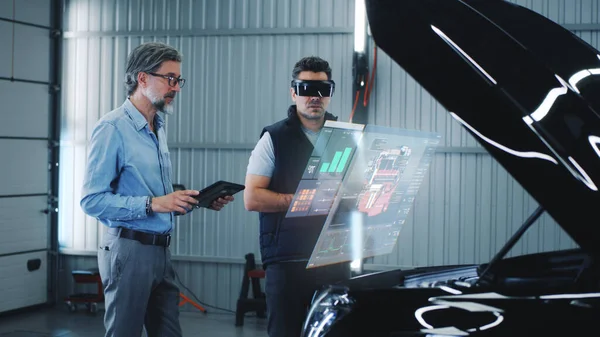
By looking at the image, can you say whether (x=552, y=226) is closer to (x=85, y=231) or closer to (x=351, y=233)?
(x=351, y=233)

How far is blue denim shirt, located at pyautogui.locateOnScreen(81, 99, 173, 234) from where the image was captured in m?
3.06

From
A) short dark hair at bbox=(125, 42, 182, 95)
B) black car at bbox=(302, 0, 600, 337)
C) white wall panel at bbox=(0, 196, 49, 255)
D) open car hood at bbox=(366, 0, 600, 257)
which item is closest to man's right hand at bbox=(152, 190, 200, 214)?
short dark hair at bbox=(125, 42, 182, 95)

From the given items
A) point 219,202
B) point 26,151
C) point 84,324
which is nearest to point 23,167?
point 26,151

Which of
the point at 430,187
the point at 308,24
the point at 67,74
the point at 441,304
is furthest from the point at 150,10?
the point at 441,304

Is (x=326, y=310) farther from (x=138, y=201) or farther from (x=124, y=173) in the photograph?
(x=124, y=173)

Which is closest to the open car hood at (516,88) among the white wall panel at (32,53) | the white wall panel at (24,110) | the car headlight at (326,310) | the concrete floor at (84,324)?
the car headlight at (326,310)

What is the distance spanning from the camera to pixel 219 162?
791 centimetres

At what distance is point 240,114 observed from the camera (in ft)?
25.8

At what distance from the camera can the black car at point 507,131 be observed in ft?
6.53

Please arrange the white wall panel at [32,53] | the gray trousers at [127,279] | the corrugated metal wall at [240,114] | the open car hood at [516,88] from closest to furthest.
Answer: the open car hood at [516,88] < the gray trousers at [127,279] < the corrugated metal wall at [240,114] < the white wall panel at [32,53]

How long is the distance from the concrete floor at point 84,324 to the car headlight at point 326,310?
4.41m

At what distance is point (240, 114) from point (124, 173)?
4.75 meters

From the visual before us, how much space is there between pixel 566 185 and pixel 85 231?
7133 mm

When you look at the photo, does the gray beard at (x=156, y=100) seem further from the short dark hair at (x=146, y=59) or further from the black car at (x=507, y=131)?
the black car at (x=507, y=131)
